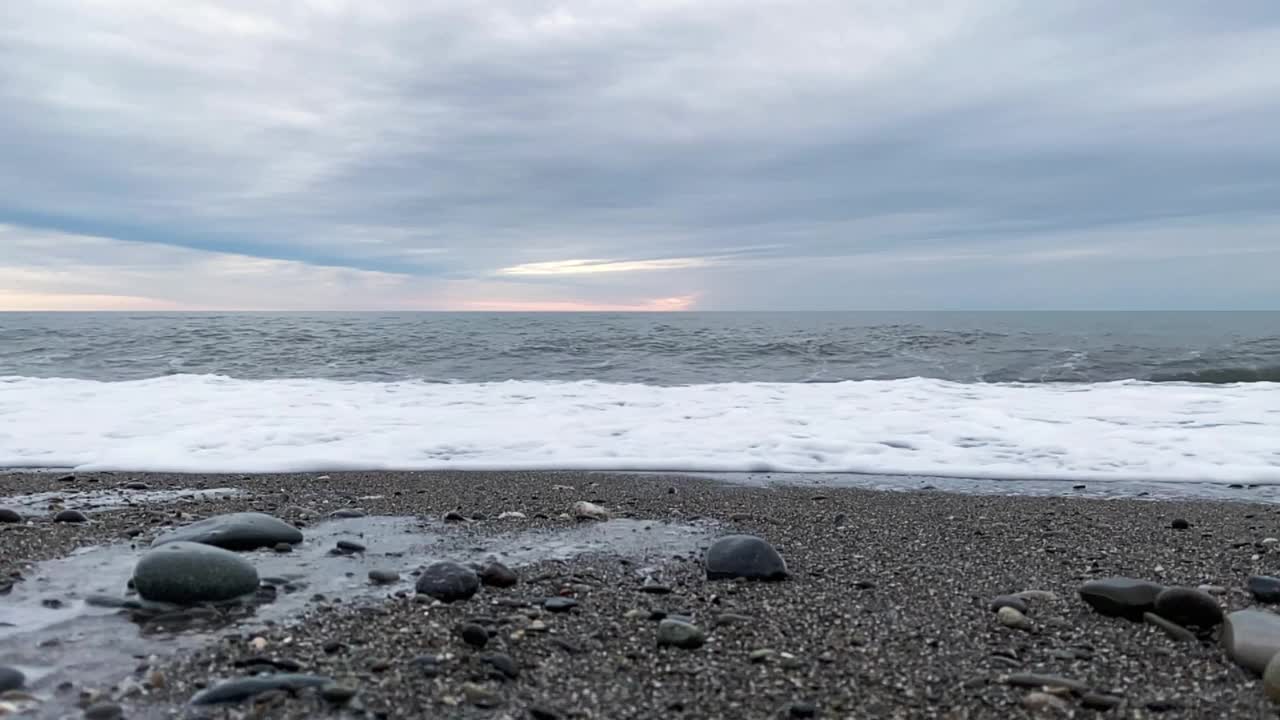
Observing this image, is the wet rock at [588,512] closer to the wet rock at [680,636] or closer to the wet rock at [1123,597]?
the wet rock at [680,636]

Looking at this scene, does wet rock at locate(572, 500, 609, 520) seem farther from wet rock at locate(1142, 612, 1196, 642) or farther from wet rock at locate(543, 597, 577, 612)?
wet rock at locate(1142, 612, 1196, 642)

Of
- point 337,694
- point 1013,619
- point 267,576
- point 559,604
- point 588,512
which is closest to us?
point 337,694

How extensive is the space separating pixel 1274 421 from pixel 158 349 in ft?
70.0

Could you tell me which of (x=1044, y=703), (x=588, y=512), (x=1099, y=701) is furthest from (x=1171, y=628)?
(x=588, y=512)

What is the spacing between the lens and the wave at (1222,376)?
49.7 ft

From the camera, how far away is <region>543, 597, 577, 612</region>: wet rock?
129 inches

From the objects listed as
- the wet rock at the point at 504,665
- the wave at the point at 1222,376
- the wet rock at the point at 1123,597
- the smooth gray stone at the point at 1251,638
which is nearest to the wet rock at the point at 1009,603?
the wet rock at the point at 1123,597

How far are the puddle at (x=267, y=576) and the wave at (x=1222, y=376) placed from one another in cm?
1401

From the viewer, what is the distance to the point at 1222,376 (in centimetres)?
1562

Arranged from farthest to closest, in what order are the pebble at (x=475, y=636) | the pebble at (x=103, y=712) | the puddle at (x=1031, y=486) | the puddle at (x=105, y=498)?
the puddle at (x=1031, y=486) → the puddle at (x=105, y=498) → the pebble at (x=475, y=636) → the pebble at (x=103, y=712)

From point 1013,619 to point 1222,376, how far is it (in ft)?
51.8

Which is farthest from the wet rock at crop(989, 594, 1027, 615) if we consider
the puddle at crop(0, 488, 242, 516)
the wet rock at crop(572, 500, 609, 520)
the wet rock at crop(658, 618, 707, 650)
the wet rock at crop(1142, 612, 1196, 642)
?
the puddle at crop(0, 488, 242, 516)

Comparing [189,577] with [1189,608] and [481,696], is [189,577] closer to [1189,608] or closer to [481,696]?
[481,696]

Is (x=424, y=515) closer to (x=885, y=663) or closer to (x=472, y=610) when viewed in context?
(x=472, y=610)
